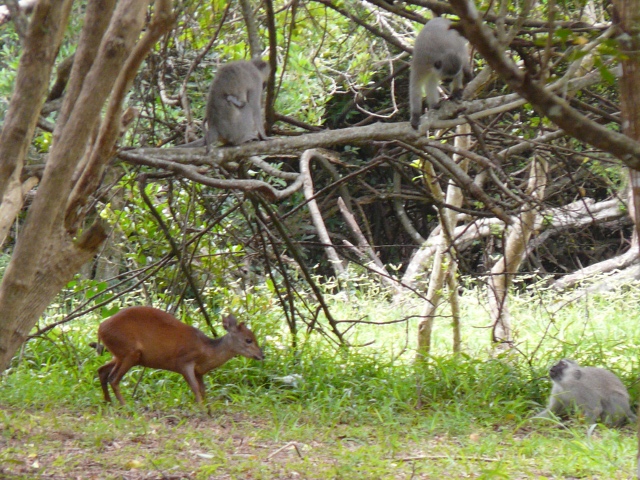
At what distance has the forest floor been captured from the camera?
406cm

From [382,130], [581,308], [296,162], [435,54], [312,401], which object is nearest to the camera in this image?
[382,130]

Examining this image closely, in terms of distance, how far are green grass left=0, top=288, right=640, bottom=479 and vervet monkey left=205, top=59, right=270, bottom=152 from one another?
5.90 ft

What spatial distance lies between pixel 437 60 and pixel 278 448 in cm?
351

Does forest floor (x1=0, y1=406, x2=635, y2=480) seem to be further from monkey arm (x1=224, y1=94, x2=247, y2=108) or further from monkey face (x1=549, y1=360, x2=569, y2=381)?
monkey arm (x1=224, y1=94, x2=247, y2=108)

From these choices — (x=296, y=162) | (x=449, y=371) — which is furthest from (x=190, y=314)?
→ (x=296, y=162)

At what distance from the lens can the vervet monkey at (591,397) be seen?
5473 mm

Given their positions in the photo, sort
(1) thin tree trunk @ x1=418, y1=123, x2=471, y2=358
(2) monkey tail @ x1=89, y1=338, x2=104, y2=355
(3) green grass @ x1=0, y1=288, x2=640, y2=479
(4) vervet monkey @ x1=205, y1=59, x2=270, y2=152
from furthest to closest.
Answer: (1) thin tree trunk @ x1=418, y1=123, x2=471, y2=358, (2) monkey tail @ x1=89, y1=338, x2=104, y2=355, (4) vervet monkey @ x1=205, y1=59, x2=270, y2=152, (3) green grass @ x1=0, y1=288, x2=640, y2=479

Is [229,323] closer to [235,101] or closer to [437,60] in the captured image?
[235,101]

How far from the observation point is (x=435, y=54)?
20.9ft

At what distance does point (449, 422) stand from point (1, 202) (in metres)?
3.35

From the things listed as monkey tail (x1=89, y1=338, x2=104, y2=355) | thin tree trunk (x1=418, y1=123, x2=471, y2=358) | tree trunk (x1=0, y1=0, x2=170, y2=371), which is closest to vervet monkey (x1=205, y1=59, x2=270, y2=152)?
thin tree trunk (x1=418, y1=123, x2=471, y2=358)

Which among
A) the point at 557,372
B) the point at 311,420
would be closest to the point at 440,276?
the point at 557,372

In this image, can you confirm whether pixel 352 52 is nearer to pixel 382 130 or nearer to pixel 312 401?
pixel 382 130

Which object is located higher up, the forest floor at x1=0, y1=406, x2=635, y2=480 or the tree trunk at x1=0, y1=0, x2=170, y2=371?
the tree trunk at x1=0, y1=0, x2=170, y2=371
